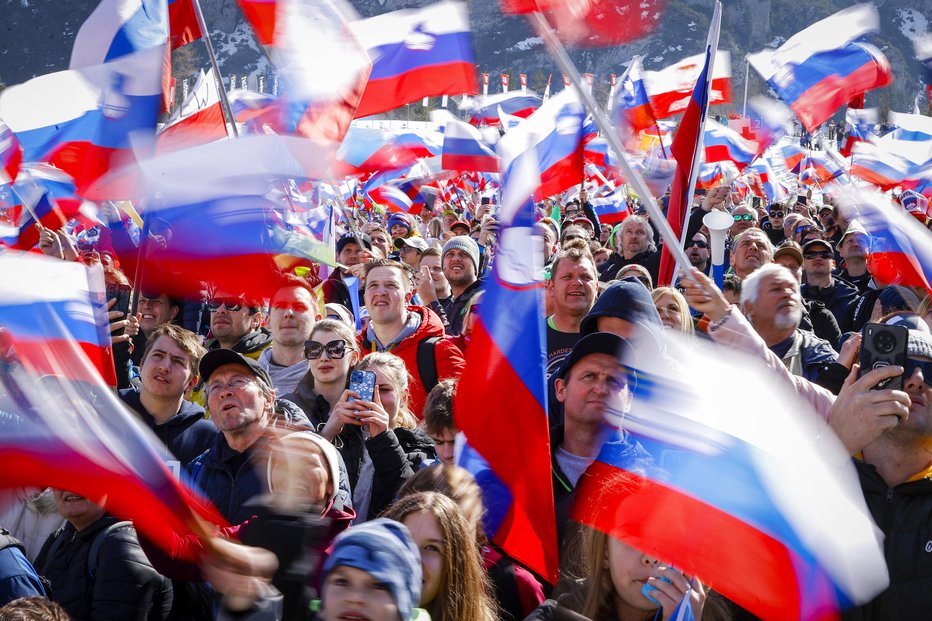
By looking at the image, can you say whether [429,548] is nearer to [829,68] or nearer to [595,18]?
[595,18]

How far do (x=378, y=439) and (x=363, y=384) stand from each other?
0.20 m

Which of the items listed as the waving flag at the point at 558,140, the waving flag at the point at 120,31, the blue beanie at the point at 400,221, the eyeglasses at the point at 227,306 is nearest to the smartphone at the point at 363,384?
the eyeglasses at the point at 227,306

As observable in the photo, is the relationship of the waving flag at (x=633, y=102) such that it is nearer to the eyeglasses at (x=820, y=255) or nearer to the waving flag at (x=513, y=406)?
the eyeglasses at (x=820, y=255)

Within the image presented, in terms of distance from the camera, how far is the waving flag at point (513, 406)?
2.93 metres

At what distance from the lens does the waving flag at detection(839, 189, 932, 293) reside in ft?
14.1

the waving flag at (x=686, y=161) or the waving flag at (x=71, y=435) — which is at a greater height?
the waving flag at (x=71, y=435)

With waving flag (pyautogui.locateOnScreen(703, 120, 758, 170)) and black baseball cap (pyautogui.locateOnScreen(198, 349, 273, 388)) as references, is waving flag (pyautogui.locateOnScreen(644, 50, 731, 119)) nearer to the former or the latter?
waving flag (pyautogui.locateOnScreen(703, 120, 758, 170))

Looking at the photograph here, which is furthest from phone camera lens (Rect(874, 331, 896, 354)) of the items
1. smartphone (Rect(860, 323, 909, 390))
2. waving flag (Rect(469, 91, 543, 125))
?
waving flag (Rect(469, 91, 543, 125))

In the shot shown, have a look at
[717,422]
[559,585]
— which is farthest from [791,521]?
[559,585]

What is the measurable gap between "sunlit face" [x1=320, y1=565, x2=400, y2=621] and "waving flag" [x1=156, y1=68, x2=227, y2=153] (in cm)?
390

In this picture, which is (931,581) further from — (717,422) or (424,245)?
(424,245)

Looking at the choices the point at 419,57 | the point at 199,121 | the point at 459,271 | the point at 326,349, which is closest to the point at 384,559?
the point at 326,349

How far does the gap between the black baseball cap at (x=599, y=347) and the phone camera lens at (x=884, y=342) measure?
0.89 metres

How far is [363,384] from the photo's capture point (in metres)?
3.55
